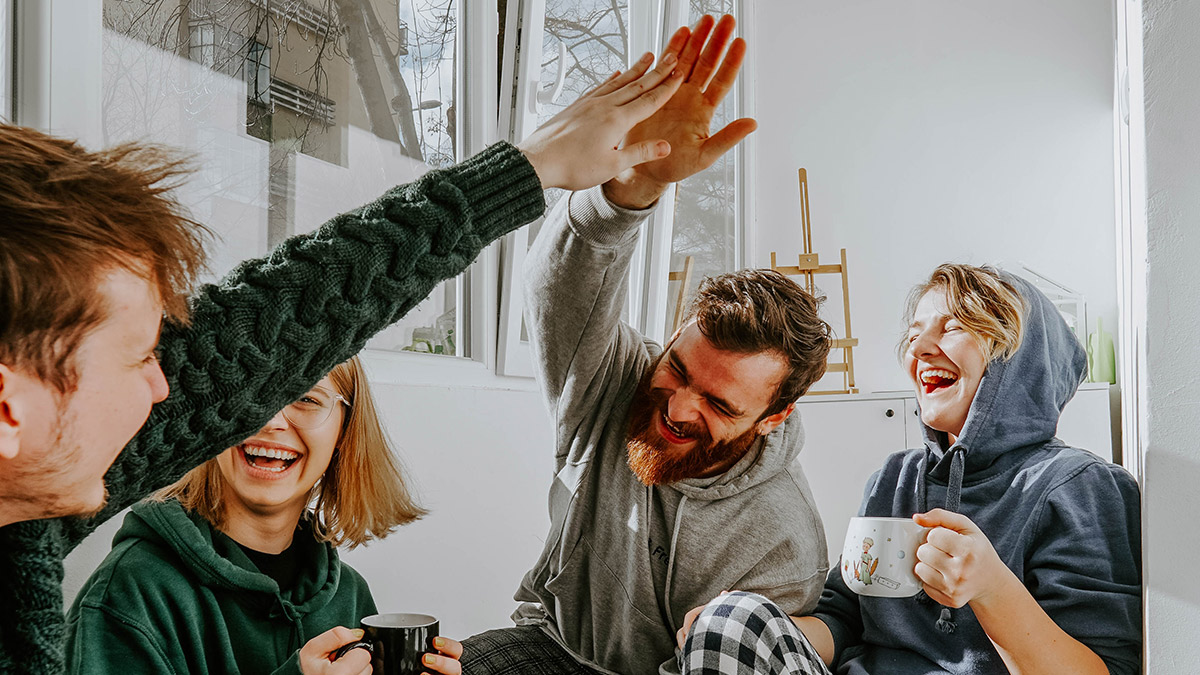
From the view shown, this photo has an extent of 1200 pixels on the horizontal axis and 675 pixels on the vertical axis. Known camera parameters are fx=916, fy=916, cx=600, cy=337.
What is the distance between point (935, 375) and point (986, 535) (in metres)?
0.26

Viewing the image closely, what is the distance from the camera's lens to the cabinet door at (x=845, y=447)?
296 cm

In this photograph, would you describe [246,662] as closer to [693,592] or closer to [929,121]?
[693,592]

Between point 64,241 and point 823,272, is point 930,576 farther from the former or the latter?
point 823,272

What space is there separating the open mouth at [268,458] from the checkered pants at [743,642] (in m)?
0.57

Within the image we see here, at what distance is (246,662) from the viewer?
1125 mm

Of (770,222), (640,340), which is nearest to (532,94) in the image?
(640,340)

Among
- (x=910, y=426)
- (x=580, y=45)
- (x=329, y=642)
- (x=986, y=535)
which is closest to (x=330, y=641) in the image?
(x=329, y=642)

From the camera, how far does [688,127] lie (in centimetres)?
123

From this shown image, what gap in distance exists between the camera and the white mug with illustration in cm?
112

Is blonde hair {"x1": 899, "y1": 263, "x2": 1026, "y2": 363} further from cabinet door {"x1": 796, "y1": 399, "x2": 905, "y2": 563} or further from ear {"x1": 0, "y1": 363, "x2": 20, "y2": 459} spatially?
cabinet door {"x1": 796, "y1": 399, "x2": 905, "y2": 563}

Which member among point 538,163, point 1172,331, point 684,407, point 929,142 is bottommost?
point 684,407

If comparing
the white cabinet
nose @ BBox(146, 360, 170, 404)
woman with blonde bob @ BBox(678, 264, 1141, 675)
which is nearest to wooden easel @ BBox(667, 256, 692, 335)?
the white cabinet

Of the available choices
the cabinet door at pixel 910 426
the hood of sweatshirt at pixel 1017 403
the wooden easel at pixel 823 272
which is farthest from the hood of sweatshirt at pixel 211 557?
the wooden easel at pixel 823 272

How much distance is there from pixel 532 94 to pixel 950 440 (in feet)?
3.93
